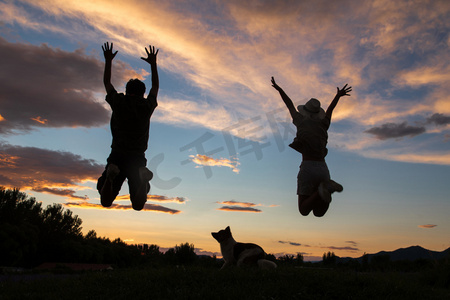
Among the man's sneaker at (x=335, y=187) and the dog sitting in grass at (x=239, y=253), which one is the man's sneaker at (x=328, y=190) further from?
the dog sitting in grass at (x=239, y=253)

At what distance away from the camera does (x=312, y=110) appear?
32.6ft

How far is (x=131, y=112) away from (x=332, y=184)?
4.69 metres

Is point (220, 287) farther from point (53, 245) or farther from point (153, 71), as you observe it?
point (53, 245)

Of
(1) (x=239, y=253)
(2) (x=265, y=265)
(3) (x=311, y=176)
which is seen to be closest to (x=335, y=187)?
(3) (x=311, y=176)

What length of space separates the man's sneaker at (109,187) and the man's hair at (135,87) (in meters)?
1.68

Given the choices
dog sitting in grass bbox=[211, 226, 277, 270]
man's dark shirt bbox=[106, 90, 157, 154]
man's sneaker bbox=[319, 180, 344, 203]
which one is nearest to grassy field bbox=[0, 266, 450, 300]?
dog sitting in grass bbox=[211, 226, 277, 270]

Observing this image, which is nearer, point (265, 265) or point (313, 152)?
point (313, 152)

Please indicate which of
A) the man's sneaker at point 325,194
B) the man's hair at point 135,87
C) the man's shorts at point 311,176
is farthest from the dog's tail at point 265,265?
the man's hair at point 135,87

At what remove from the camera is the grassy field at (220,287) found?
26.2ft

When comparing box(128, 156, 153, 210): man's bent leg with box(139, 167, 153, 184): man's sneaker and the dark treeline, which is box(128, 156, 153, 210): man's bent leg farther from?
the dark treeline

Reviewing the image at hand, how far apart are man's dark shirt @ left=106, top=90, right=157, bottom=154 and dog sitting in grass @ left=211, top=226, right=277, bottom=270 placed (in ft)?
12.1

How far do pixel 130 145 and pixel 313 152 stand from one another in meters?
4.32

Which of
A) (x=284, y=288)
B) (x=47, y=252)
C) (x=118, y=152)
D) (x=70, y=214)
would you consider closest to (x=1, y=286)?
(x=118, y=152)

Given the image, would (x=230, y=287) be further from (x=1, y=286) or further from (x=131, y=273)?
(x=1, y=286)
